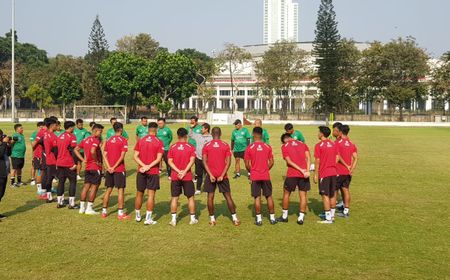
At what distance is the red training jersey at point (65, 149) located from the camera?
10.3 meters

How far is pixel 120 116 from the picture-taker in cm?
6719

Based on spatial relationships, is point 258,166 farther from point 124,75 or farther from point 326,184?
point 124,75

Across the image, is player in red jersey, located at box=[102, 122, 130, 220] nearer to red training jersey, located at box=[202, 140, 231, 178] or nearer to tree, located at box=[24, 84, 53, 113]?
red training jersey, located at box=[202, 140, 231, 178]

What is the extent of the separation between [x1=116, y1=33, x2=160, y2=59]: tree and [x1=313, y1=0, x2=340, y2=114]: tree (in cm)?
3174

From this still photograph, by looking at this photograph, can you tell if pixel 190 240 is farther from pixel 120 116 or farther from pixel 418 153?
pixel 120 116

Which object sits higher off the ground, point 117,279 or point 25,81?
point 25,81

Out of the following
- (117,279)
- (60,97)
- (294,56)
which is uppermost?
(294,56)

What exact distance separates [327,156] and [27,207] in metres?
6.98

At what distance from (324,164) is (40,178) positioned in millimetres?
7561

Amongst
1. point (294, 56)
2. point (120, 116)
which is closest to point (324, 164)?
point (120, 116)

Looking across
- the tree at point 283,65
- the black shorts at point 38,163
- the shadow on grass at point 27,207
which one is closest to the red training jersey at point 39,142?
the black shorts at point 38,163

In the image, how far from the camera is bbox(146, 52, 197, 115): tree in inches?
2504

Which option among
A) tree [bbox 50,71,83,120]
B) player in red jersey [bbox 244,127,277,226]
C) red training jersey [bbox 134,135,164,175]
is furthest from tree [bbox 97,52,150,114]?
player in red jersey [bbox 244,127,277,226]

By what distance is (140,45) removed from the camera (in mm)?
82938
